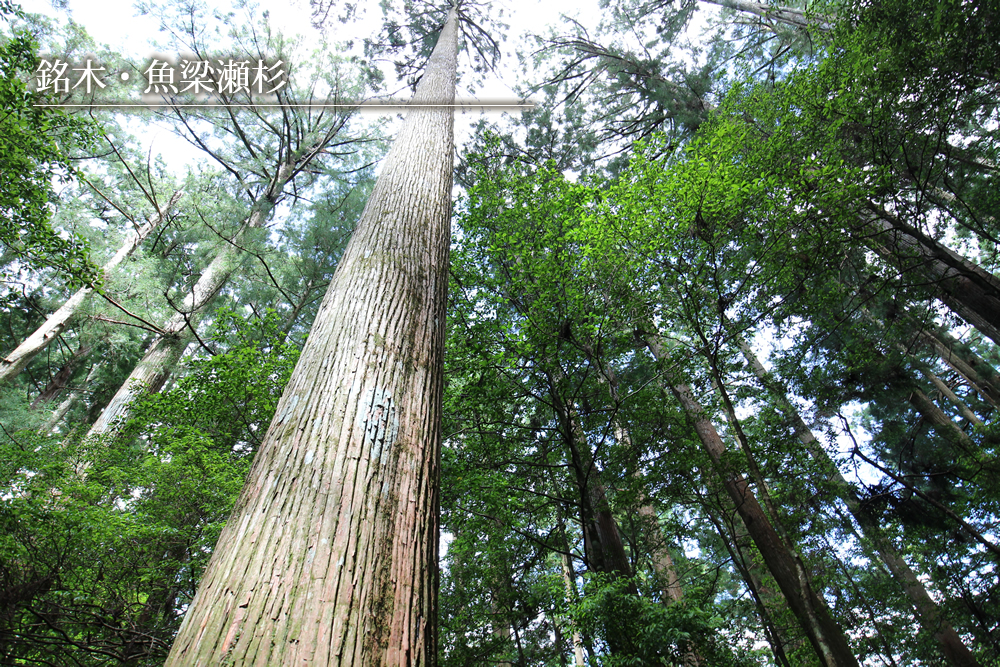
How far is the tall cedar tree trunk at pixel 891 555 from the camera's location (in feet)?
18.4

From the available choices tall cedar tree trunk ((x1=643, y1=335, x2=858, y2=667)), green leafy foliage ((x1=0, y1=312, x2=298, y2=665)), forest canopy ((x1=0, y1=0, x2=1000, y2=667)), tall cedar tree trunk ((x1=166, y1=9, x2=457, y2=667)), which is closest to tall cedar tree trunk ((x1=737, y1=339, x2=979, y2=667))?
forest canopy ((x1=0, y1=0, x2=1000, y2=667))

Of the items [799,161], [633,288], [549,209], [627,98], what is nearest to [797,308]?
[799,161]

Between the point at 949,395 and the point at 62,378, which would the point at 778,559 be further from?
the point at 62,378

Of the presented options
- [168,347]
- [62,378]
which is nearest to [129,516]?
[168,347]

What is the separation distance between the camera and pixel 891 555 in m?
7.50

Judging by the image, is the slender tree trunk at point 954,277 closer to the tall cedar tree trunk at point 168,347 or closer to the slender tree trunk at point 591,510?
the slender tree trunk at point 591,510

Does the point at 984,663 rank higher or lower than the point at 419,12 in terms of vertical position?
lower

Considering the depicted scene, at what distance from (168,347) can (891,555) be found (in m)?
12.9

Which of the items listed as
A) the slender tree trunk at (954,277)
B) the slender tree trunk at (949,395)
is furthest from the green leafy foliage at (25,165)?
the slender tree trunk at (949,395)

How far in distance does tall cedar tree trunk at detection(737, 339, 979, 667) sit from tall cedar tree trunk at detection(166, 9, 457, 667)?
465cm

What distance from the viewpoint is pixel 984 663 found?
6.66 metres

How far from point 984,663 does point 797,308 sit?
6.92 m

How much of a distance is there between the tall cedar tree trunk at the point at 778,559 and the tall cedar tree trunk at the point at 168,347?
668 centimetres

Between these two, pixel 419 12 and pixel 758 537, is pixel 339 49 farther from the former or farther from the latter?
pixel 758 537
